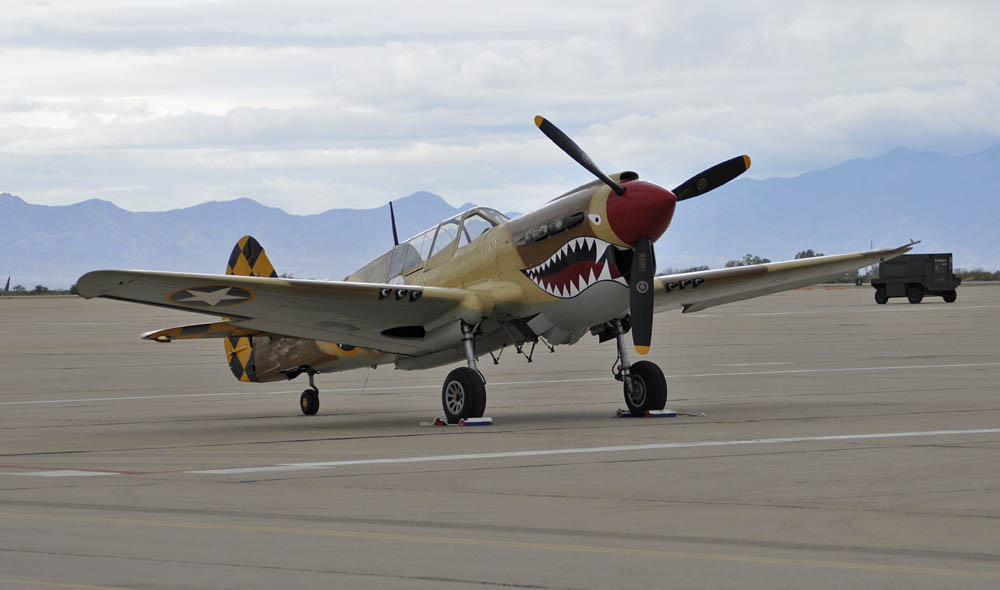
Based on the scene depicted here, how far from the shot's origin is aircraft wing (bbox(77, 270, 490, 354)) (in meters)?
13.3

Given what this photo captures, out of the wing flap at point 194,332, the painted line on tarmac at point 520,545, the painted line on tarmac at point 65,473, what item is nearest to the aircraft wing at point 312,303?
the wing flap at point 194,332

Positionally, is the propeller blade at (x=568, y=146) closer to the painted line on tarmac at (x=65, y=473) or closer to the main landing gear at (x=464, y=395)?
the main landing gear at (x=464, y=395)

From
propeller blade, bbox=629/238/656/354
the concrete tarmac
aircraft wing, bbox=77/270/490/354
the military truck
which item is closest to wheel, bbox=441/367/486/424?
the concrete tarmac

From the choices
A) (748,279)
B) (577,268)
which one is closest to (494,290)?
(577,268)

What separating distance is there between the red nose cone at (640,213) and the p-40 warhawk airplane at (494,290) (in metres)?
0.01

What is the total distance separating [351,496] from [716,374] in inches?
602

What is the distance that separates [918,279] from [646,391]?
49.0 metres

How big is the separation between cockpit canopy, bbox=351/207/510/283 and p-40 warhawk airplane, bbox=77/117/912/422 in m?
0.02

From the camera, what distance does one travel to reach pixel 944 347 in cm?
2864

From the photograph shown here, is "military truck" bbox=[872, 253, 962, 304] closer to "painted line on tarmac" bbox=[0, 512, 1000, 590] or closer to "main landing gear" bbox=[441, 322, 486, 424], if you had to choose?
"main landing gear" bbox=[441, 322, 486, 424]

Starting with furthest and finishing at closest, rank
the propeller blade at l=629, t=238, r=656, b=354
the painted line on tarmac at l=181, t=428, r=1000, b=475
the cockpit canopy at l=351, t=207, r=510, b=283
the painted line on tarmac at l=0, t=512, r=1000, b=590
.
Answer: the cockpit canopy at l=351, t=207, r=510, b=283 → the propeller blade at l=629, t=238, r=656, b=354 → the painted line on tarmac at l=181, t=428, r=1000, b=475 → the painted line on tarmac at l=0, t=512, r=1000, b=590

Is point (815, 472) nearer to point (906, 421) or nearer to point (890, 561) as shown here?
point (890, 561)

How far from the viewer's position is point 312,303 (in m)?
14.7

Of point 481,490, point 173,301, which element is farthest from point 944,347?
point 481,490
